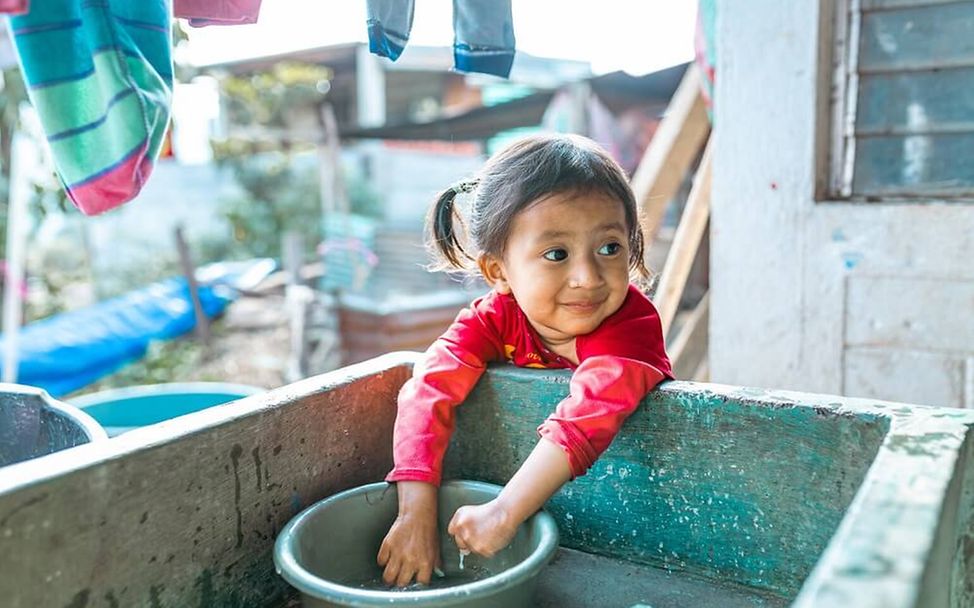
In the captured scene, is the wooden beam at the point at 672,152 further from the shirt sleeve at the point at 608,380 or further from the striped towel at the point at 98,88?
the striped towel at the point at 98,88

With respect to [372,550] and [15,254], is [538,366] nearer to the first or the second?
[372,550]

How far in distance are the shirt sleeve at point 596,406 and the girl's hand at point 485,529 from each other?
0.14m

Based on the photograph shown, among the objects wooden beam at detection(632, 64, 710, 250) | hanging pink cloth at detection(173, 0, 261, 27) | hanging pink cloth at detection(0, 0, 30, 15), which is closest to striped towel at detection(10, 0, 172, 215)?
hanging pink cloth at detection(173, 0, 261, 27)

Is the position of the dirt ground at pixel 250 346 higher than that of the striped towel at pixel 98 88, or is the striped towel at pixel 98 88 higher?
the striped towel at pixel 98 88

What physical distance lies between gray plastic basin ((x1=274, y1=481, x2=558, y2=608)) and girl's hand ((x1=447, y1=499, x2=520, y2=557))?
0.05m

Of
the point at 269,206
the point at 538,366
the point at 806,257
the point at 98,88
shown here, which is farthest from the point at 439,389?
the point at 269,206

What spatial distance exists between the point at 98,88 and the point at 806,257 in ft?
7.95

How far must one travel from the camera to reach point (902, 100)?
111 inches

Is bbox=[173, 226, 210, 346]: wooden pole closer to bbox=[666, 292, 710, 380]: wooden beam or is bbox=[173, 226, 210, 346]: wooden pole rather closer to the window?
bbox=[666, 292, 710, 380]: wooden beam

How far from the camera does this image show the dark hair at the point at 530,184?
57.2 inches

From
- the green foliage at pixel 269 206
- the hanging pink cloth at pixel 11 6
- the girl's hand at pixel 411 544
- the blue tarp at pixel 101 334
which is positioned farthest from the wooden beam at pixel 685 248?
the green foliage at pixel 269 206

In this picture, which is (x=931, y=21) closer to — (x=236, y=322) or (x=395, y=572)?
(x=395, y=572)

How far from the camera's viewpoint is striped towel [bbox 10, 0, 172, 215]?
135cm

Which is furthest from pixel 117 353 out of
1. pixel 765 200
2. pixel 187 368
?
pixel 765 200
